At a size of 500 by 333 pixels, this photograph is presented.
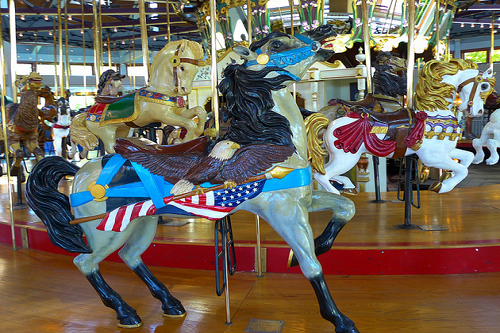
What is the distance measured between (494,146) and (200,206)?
3.88 m

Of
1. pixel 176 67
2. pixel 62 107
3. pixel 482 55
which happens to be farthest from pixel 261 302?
pixel 482 55

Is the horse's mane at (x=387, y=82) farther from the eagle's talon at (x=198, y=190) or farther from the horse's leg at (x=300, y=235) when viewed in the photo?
the eagle's talon at (x=198, y=190)

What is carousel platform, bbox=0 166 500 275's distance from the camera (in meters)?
2.70

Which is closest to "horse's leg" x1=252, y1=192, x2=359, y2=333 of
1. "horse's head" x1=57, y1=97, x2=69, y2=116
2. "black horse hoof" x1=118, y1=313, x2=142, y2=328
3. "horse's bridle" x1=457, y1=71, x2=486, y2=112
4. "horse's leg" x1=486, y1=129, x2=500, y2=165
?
"black horse hoof" x1=118, y1=313, x2=142, y2=328

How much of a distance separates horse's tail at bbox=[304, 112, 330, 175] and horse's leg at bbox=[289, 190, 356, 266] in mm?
1619

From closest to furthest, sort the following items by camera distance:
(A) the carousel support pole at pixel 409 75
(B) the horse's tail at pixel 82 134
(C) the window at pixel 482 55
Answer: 1. (A) the carousel support pole at pixel 409 75
2. (B) the horse's tail at pixel 82 134
3. (C) the window at pixel 482 55

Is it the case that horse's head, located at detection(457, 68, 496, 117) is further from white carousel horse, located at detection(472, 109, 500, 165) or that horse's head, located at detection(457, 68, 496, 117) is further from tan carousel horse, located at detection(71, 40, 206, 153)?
tan carousel horse, located at detection(71, 40, 206, 153)

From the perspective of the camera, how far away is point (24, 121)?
5039mm

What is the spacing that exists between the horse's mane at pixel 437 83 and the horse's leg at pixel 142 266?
2.65 meters

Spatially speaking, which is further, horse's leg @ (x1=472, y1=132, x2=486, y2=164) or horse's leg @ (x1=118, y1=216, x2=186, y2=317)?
horse's leg @ (x1=472, y1=132, x2=486, y2=164)

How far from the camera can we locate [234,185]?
69.1 inches

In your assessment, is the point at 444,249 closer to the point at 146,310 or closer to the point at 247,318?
the point at 247,318

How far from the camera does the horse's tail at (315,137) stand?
3.51m

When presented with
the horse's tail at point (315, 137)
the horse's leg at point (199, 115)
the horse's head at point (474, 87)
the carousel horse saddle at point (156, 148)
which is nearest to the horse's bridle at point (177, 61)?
the horse's leg at point (199, 115)
